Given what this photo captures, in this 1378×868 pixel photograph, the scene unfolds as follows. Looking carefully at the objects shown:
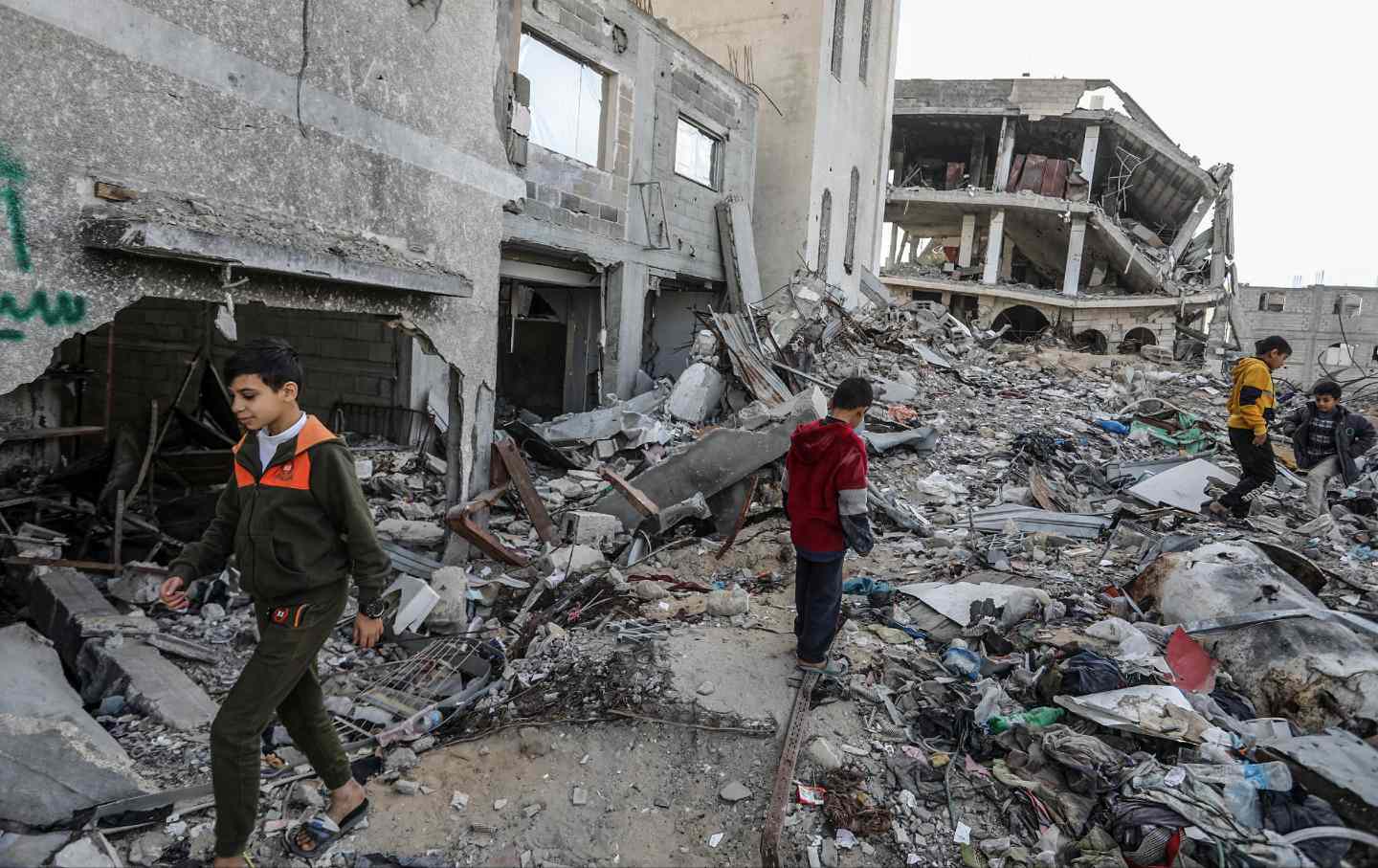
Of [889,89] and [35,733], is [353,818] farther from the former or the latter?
[889,89]

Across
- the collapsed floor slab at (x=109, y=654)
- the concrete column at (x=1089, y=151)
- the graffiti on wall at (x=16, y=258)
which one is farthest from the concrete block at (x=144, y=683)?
the concrete column at (x=1089, y=151)

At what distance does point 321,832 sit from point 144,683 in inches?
72.0

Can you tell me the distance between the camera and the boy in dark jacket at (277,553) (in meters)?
2.62

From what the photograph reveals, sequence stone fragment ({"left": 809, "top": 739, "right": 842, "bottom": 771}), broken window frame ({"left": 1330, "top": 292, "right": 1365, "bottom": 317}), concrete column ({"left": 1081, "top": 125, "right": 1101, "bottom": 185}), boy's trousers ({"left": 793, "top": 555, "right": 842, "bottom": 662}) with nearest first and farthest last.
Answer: stone fragment ({"left": 809, "top": 739, "right": 842, "bottom": 771})
boy's trousers ({"left": 793, "top": 555, "right": 842, "bottom": 662})
concrete column ({"left": 1081, "top": 125, "right": 1101, "bottom": 185})
broken window frame ({"left": 1330, "top": 292, "right": 1365, "bottom": 317})

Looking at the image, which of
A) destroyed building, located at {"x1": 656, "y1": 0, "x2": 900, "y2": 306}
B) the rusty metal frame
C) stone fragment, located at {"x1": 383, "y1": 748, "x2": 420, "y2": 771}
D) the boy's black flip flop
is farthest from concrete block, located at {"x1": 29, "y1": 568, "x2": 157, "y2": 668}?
destroyed building, located at {"x1": 656, "y1": 0, "x2": 900, "y2": 306}

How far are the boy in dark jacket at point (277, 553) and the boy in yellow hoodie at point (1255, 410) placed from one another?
23.7 ft

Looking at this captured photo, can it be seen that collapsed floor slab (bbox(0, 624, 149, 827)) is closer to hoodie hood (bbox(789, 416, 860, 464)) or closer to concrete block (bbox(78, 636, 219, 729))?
concrete block (bbox(78, 636, 219, 729))

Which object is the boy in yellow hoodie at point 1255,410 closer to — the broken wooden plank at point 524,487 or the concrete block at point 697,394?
the concrete block at point 697,394

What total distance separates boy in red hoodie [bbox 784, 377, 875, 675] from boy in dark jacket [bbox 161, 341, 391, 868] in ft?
7.37

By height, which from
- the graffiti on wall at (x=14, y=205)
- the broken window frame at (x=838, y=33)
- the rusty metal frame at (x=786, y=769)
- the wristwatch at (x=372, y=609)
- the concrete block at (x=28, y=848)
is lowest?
the concrete block at (x=28, y=848)

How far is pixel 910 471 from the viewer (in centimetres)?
931

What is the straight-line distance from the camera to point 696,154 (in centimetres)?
1260

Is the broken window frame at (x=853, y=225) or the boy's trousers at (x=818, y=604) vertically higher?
the broken window frame at (x=853, y=225)

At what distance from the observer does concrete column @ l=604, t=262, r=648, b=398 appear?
36.6 ft
